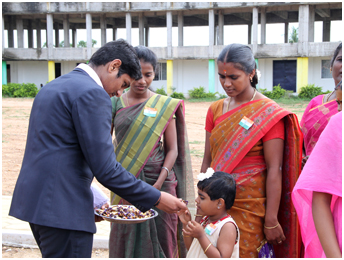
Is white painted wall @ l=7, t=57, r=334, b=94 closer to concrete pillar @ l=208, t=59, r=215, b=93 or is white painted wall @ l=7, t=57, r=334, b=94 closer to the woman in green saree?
concrete pillar @ l=208, t=59, r=215, b=93

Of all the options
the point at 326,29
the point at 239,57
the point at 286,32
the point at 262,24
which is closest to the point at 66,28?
the point at 262,24

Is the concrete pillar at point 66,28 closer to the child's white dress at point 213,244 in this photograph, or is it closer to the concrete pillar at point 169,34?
the concrete pillar at point 169,34

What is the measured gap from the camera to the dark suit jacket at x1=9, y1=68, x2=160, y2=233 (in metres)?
2.04

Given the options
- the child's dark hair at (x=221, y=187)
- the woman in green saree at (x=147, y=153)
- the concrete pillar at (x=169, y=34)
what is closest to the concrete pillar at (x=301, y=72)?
the concrete pillar at (x=169, y=34)

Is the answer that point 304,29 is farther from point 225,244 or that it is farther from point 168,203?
point 168,203

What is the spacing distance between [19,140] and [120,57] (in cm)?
1149

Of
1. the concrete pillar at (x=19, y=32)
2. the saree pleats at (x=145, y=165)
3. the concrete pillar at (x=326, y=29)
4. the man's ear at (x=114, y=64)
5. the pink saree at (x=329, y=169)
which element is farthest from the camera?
the concrete pillar at (x=19, y=32)

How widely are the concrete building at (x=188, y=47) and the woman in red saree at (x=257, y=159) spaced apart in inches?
933

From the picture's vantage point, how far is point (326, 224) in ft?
5.59

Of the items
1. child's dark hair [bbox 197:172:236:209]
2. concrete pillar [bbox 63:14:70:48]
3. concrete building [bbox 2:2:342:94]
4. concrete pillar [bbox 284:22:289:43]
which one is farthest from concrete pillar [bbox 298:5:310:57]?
child's dark hair [bbox 197:172:236:209]

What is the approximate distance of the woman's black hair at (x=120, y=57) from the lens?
237cm

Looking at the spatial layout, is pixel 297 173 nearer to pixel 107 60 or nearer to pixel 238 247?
pixel 238 247

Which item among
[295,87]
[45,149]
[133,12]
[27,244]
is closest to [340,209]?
[45,149]

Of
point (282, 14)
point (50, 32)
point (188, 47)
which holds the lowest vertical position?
point (188, 47)
